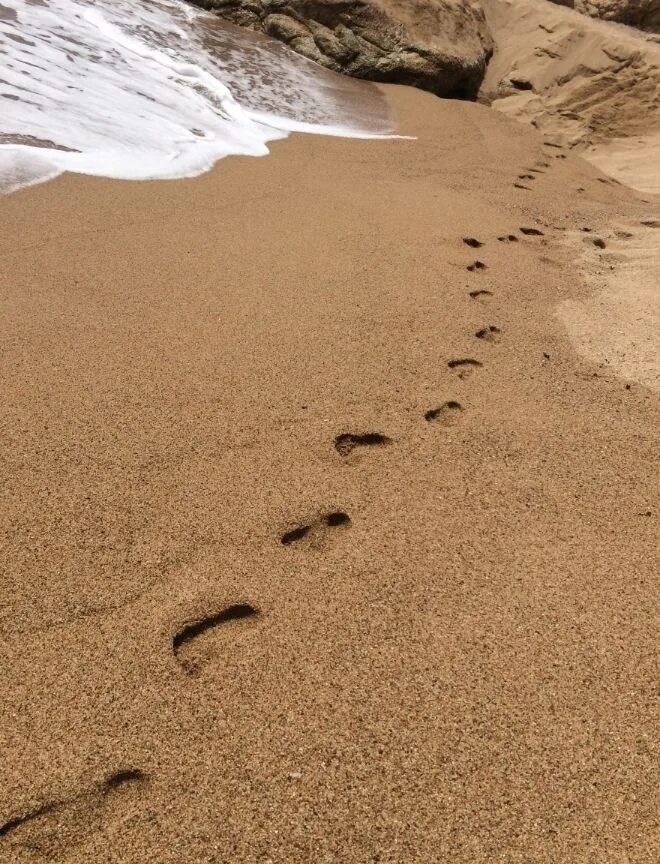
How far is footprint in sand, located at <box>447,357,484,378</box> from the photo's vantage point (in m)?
2.20

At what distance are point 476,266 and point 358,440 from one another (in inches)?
53.8

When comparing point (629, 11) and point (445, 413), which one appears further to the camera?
point (629, 11)

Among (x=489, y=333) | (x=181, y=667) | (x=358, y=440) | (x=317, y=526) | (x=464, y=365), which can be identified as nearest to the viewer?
(x=181, y=667)

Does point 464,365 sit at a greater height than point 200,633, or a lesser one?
greater

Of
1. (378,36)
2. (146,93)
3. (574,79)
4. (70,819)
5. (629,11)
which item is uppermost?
(629,11)

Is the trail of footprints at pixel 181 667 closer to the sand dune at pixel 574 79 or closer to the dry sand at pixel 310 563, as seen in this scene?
the dry sand at pixel 310 563

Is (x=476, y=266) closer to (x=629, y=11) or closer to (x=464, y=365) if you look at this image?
(x=464, y=365)

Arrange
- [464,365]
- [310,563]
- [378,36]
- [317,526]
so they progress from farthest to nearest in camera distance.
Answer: [378,36], [464,365], [317,526], [310,563]

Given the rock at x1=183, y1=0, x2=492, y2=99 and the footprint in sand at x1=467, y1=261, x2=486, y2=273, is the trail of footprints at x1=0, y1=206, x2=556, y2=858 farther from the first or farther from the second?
the rock at x1=183, y1=0, x2=492, y2=99

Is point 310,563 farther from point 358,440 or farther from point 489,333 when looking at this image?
point 489,333

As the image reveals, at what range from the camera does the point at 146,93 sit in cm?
461

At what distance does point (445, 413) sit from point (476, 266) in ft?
3.74

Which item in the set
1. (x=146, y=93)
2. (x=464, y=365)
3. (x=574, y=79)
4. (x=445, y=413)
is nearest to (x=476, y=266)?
(x=464, y=365)

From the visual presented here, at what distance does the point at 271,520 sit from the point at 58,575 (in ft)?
1.51
